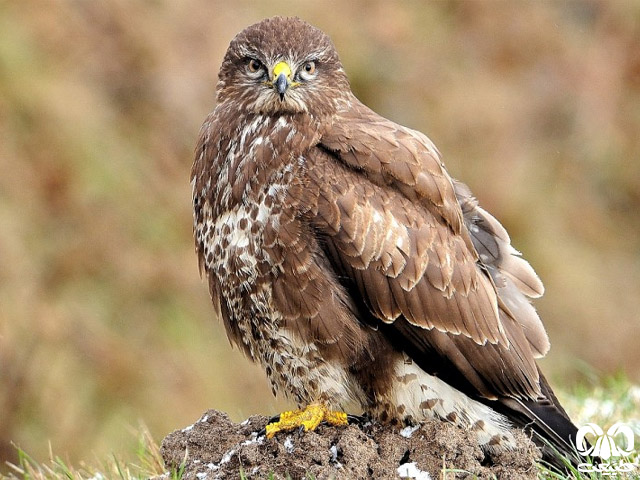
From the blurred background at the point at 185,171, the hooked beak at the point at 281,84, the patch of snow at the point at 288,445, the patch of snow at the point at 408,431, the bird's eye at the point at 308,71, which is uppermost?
the blurred background at the point at 185,171

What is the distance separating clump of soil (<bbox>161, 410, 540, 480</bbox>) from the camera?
4.41m

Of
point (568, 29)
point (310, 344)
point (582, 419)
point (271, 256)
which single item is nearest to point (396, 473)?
point (310, 344)

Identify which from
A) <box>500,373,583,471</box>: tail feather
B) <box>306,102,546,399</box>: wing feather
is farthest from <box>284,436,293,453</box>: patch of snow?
<box>500,373,583,471</box>: tail feather

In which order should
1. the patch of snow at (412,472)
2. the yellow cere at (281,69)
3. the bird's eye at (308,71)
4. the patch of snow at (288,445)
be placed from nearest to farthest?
the patch of snow at (412,472), the patch of snow at (288,445), the yellow cere at (281,69), the bird's eye at (308,71)

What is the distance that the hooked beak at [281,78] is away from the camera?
4598 millimetres

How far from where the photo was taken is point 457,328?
460cm

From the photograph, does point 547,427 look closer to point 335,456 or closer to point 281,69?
point 335,456

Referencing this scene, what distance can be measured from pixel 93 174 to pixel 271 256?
4.95 metres

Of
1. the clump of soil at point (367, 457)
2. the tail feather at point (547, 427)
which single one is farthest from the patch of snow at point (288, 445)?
the tail feather at point (547, 427)

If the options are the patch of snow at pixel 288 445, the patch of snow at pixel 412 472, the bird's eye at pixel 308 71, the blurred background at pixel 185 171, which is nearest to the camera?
the patch of snow at pixel 412 472

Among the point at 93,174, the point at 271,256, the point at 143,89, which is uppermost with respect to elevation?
the point at 143,89

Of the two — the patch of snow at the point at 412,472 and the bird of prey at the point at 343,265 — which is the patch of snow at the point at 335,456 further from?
the patch of snow at the point at 412,472

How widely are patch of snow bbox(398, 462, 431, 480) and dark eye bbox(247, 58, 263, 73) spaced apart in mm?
1794

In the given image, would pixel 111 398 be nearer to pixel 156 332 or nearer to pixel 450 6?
pixel 156 332
